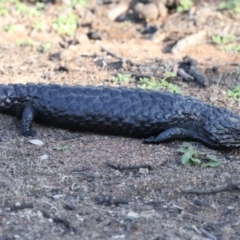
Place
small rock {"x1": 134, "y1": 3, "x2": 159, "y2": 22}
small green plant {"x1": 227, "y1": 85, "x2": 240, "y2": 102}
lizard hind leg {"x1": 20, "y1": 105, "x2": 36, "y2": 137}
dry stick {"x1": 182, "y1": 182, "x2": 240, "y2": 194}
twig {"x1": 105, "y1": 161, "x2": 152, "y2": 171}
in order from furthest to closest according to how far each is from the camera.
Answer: small rock {"x1": 134, "y1": 3, "x2": 159, "y2": 22} → small green plant {"x1": 227, "y1": 85, "x2": 240, "y2": 102} → lizard hind leg {"x1": 20, "y1": 105, "x2": 36, "y2": 137} → twig {"x1": 105, "y1": 161, "x2": 152, "y2": 171} → dry stick {"x1": 182, "y1": 182, "x2": 240, "y2": 194}

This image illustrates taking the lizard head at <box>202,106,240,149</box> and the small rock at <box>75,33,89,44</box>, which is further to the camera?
the small rock at <box>75,33,89,44</box>

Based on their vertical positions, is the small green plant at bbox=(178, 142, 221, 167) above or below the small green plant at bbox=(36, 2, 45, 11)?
above

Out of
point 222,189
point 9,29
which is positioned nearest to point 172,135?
point 222,189

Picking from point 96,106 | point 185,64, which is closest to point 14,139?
point 96,106

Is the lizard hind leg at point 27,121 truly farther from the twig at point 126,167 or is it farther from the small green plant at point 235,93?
the small green plant at point 235,93

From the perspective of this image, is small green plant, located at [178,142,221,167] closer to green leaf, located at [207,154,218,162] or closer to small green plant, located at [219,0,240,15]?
green leaf, located at [207,154,218,162]

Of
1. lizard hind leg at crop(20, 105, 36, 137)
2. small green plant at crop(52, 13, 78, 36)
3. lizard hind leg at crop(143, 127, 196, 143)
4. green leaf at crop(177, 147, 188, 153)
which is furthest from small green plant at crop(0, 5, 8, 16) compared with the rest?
green leaf at crop(177, 147, 188, 153)

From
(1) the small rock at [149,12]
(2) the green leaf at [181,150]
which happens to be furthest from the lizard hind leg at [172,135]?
(1) the small rock at [149,12]
